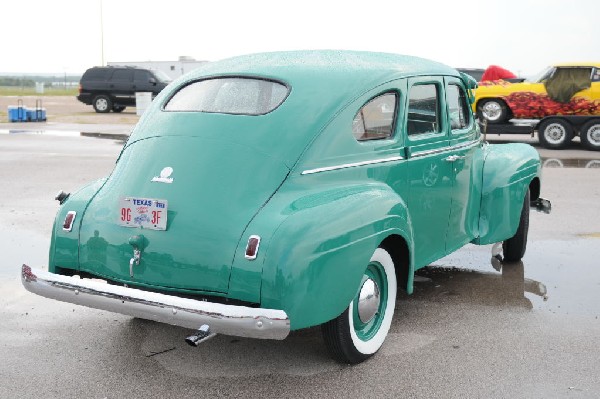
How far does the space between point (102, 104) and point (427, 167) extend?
1077 inches

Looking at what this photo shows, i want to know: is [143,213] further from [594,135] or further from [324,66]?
[594,135]

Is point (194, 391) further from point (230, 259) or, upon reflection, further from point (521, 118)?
point (521, 118)

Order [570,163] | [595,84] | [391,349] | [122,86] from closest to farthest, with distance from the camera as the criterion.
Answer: [391,349] → [570,163] → [595,84] → [122,86]

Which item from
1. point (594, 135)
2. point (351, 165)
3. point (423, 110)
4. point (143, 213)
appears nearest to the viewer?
point (143, 213)

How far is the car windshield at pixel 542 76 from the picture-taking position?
55.6ft

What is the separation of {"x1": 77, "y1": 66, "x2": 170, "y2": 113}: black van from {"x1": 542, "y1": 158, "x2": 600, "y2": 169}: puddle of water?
18.7 metres

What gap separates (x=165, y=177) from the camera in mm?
4047

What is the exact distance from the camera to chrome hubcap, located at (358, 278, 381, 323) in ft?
13.8

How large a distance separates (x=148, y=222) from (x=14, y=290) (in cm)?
230

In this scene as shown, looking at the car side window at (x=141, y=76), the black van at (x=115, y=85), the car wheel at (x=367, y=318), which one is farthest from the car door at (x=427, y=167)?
the car side window at (x=141, y=76)

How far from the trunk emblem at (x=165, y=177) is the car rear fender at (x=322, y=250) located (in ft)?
2.35

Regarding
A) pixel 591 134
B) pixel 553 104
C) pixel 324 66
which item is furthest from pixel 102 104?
pixel 324 66

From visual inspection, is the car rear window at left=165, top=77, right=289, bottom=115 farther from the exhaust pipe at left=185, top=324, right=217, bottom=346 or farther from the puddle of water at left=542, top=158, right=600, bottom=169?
the puddle of water at left=542, top=158, right=600, bottom=169

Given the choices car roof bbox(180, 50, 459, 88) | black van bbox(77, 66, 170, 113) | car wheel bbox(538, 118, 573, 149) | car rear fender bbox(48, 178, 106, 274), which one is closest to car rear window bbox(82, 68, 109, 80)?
black van bbox(77, 66, 170, 113)
